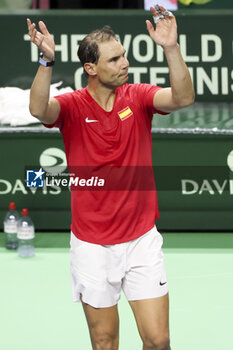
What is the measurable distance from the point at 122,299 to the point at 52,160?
1810 millimetres

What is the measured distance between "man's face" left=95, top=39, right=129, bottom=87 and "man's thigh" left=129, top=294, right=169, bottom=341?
3.27 feet

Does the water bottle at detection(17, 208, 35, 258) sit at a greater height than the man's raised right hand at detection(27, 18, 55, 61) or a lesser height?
lesser

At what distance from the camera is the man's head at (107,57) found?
3.63 metres

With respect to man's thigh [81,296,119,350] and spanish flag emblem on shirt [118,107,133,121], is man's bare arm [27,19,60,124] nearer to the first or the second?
spanish flag emblem on shirt [118,107,133,121]

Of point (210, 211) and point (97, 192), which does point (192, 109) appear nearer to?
point (210, 211)

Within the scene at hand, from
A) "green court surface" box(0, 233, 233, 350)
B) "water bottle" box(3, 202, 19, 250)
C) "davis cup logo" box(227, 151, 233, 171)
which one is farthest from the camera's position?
"davis cup logo" box(227, 151, 233, 171)

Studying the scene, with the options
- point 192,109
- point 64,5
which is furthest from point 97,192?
point 64,5

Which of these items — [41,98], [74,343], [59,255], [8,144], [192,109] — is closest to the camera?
[41,98]

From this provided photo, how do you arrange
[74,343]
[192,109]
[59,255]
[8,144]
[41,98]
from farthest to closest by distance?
1. [192,109]
2. [8,144]
3. [59,255]
4. [74,343]
5. [41,98]

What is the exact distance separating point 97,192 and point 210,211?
3482mm

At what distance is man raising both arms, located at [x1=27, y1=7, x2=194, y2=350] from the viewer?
11.9 feet

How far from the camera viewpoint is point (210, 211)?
22.9 ft

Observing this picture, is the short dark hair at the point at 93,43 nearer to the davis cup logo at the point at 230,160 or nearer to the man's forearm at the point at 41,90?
the man's forearm at the point at 41,90

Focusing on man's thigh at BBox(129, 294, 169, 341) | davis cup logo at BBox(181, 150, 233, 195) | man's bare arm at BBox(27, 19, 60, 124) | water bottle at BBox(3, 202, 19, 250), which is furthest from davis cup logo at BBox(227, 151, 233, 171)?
man's bare arm at BBox(27, 19, 60, 124)
